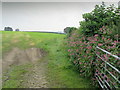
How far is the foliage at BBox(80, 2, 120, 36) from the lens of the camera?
553 centimetres

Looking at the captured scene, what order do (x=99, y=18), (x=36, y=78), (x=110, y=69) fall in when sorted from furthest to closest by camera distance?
1. (x=99, y=18)
2. (x=36, y=78)
3. (x=110, y=69)

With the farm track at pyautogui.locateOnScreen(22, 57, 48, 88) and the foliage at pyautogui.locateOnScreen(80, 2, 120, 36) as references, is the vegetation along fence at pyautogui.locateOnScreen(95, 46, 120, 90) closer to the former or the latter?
the farm track at pyautogui.locateOnScreen(22, 57, 48, 88)

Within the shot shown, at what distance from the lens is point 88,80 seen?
4590mm

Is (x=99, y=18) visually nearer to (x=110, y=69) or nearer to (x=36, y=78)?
(x=110, y=69)

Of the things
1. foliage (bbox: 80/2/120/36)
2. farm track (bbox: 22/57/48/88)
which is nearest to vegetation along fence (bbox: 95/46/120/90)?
farm track (bbox: 22/57/48/88)

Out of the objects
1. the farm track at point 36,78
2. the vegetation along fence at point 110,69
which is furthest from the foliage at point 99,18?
the farm track at point 36,78

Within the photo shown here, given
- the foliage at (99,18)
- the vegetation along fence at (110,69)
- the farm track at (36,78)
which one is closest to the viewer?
the vegetation along fence at (110,69)

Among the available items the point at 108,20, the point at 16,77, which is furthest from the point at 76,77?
the point at 108,20

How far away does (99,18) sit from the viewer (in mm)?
5836

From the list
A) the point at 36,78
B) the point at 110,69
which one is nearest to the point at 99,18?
the point at 110,69

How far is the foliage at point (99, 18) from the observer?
218 inches

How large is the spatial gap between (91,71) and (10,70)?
3.71 metres

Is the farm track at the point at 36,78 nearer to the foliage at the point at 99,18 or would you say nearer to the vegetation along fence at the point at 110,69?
the vegetation along fence at the point at 110,69

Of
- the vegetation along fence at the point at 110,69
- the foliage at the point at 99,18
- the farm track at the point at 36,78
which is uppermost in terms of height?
the foliage at the point at 99,18
